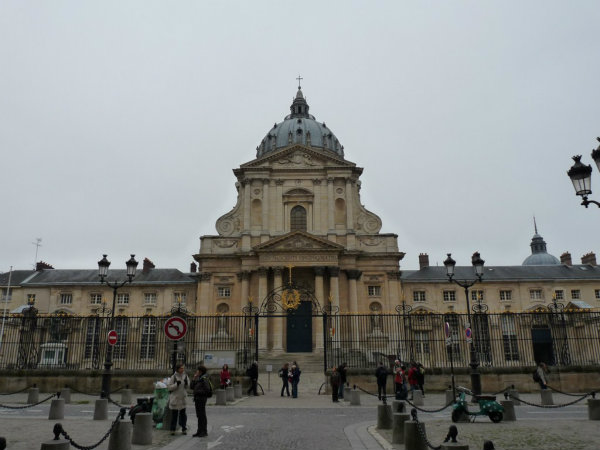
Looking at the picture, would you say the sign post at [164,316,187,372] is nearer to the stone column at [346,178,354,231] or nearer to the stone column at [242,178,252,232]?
the stone column at [242,178,252,232]

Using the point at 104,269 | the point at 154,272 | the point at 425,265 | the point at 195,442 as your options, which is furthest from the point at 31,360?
the point at 425,265

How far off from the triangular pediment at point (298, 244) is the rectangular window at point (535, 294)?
22.1 m

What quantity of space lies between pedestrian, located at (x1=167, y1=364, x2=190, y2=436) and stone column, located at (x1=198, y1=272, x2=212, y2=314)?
3392cm

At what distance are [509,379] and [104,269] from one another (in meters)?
19.3

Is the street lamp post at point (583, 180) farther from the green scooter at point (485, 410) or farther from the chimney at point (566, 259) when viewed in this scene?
the chimney at point (566, 259)

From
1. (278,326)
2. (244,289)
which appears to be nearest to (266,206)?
(244,289)

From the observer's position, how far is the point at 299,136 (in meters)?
59.7

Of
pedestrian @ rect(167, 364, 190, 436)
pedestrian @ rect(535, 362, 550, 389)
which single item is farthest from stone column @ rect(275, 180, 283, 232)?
pedestrian @ rect(167, 364, 190, 436)

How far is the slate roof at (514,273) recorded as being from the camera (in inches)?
2042

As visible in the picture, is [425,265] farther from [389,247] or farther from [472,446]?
[472,446]

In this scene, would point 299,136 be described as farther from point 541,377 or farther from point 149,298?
point 541,377

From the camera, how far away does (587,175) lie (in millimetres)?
10852

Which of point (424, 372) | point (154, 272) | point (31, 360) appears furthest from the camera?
point (154, 272)

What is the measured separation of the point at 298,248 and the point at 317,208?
5.99 metres
